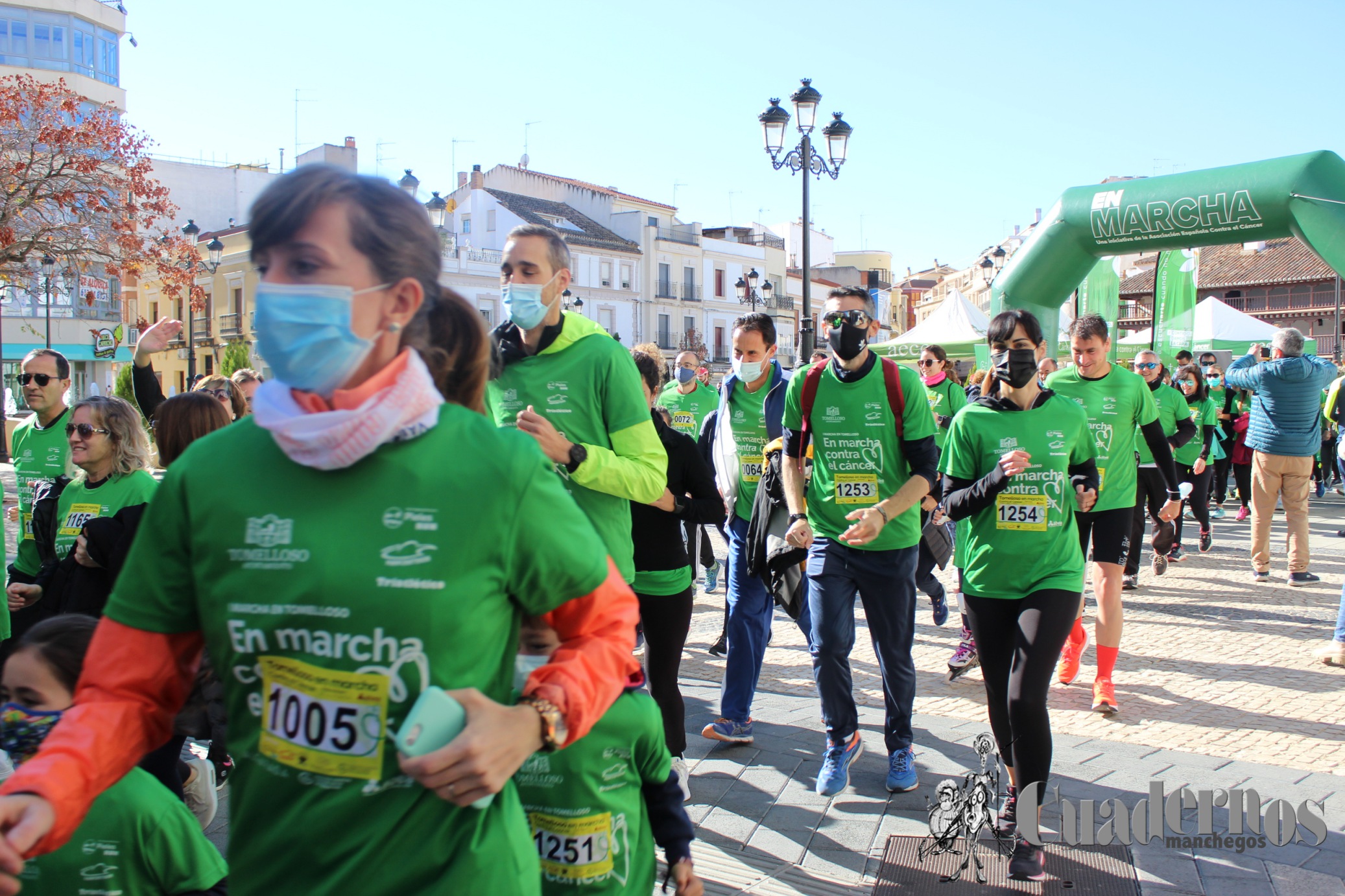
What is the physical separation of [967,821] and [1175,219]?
775 centimetres

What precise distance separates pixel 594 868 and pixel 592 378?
183 centimetres

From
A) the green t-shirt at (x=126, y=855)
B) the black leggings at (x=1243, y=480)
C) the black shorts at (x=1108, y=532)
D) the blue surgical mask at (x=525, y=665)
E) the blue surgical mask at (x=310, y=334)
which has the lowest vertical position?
the black leggings at (x=1243, y=480)

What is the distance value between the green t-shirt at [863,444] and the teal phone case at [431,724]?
348 centimetres

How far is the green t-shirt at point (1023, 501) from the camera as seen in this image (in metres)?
4.14

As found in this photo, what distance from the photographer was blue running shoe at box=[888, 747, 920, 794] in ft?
15.3

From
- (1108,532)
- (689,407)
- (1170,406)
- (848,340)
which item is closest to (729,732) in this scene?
(848,340)

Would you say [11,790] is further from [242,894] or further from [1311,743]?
[1311,743]

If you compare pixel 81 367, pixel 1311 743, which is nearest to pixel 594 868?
pixel 1311 743

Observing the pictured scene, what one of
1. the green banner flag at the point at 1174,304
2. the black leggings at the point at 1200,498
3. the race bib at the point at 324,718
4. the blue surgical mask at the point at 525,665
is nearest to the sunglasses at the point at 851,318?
the blue surgical mask at the point at 525,665

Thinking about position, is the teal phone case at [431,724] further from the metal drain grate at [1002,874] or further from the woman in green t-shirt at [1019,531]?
the woman in green t-shirt at [1019,531]

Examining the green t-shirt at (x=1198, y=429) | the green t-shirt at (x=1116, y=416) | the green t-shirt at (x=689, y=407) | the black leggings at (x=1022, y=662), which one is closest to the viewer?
the black leggings at (x=1022, y=662)

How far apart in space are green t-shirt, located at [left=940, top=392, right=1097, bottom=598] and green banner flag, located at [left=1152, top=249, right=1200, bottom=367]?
14981 mm

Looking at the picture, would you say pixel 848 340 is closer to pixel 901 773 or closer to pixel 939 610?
pixel 901 773

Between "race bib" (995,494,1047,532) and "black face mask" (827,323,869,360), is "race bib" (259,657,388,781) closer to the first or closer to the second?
"race bib" (995,494,1047,532)
